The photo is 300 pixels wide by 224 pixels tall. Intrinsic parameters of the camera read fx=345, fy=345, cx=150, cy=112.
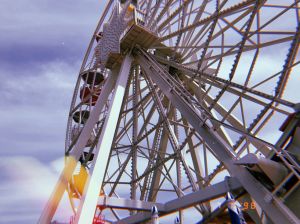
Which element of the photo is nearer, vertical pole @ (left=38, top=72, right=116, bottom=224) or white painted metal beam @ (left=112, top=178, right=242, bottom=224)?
white painted metal beam @ (left=112, top=178, right=242, bottom=224)

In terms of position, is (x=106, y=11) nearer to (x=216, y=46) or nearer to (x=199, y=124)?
(x=216, y=46)

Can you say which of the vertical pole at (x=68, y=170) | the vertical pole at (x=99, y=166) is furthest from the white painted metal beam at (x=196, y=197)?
the vertical pole at (x=68, y=170)

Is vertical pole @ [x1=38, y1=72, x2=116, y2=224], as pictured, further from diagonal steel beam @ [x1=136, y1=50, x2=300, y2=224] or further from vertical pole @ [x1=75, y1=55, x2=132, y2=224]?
diagonal steel beam @ [x1=136, y1=50, x2=300, y2=224]

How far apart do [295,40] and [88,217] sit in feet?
18.5

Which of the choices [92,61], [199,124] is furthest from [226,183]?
[92,61]

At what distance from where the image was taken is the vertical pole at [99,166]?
23.0 feet

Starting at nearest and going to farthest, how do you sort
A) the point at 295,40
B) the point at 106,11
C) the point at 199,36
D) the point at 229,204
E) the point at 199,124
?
the point at 229,204, the point at 295,40, the point at 199,124, the point at 199,36, the point at 106,11

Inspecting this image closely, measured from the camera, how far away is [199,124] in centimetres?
794

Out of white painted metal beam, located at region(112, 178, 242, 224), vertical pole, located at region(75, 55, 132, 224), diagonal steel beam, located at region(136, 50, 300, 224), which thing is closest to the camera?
diagonal steel beam, located at region(136, 50, 300, 224)

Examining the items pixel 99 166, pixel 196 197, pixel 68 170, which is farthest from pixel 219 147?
pixel 68 170

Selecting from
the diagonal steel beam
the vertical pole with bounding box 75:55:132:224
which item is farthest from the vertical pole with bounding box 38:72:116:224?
the diagonal steel beam

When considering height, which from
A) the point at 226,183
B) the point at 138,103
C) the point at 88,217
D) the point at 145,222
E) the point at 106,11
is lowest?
the point at 145,222

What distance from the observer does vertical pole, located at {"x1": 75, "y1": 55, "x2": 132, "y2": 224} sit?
7.02m

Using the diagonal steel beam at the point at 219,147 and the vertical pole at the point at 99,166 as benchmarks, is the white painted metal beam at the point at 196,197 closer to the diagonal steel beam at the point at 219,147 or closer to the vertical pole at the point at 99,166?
the diagonal steel beam at the point at 219,147
